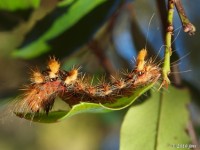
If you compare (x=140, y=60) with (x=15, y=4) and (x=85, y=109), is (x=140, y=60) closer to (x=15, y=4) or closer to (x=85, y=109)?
(x=85, y=109)

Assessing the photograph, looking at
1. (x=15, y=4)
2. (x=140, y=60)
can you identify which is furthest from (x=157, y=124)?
(x=15, y=4)

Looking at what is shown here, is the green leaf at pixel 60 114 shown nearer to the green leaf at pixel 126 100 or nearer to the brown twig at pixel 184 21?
the green leaf at pixel 126 100

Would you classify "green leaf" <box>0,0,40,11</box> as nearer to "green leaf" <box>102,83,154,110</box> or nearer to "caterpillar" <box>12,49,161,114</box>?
"caterpillar" <box>12,49,161,114</box>

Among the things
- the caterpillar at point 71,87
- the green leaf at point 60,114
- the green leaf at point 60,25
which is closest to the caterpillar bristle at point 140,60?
the caterpillar at point 71,87

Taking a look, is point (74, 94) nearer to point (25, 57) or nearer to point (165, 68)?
point (165, 68)

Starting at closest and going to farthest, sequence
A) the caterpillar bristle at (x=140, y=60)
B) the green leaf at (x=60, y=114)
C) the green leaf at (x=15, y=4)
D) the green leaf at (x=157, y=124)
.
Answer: the green leaf at (x=60, y=114) < the caterpillar bristle at (x=140, y=60) < the green leaf at (x=157, y=124) < the green leaf at (x=15, y=4)

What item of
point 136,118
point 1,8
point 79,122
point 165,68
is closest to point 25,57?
point 1,8

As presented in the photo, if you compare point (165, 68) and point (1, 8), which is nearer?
point (165, 68)
